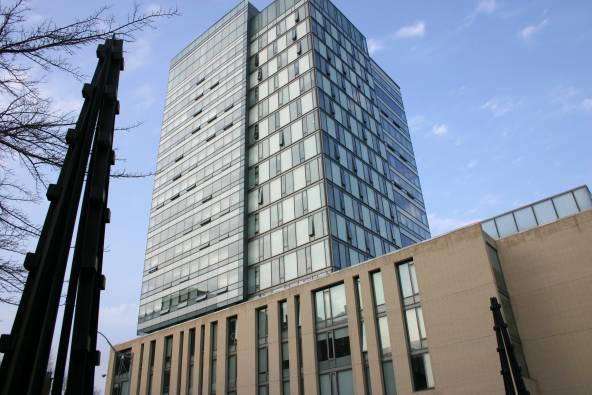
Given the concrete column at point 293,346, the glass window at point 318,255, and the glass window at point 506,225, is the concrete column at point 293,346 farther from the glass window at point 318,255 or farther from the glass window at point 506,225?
the glass window at point 506,225

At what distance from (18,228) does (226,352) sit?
31.5 m

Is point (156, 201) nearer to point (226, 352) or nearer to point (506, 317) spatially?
point (226, 352)

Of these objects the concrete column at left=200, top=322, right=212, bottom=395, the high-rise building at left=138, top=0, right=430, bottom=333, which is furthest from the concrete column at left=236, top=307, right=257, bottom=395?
the high-rise building at left=138, top=0, right=430, bottom=333

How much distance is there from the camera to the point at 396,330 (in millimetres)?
29281

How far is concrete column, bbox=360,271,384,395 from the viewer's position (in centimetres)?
2900

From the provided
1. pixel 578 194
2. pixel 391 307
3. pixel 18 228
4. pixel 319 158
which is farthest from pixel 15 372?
pixel 319 158

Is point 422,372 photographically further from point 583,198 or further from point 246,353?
point 246,353

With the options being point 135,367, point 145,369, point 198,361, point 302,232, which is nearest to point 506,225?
point 302,232

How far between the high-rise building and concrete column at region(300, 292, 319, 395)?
7.86 meters

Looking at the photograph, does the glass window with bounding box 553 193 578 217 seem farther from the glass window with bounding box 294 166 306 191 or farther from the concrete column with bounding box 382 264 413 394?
the glass window with bounding box 294 166 306 191

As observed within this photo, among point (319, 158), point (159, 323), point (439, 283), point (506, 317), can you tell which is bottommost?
point (506, 317)

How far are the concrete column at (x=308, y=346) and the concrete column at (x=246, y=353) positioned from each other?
4734mm

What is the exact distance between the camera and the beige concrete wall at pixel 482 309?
2505 centimetres

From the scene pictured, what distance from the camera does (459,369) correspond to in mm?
25953
